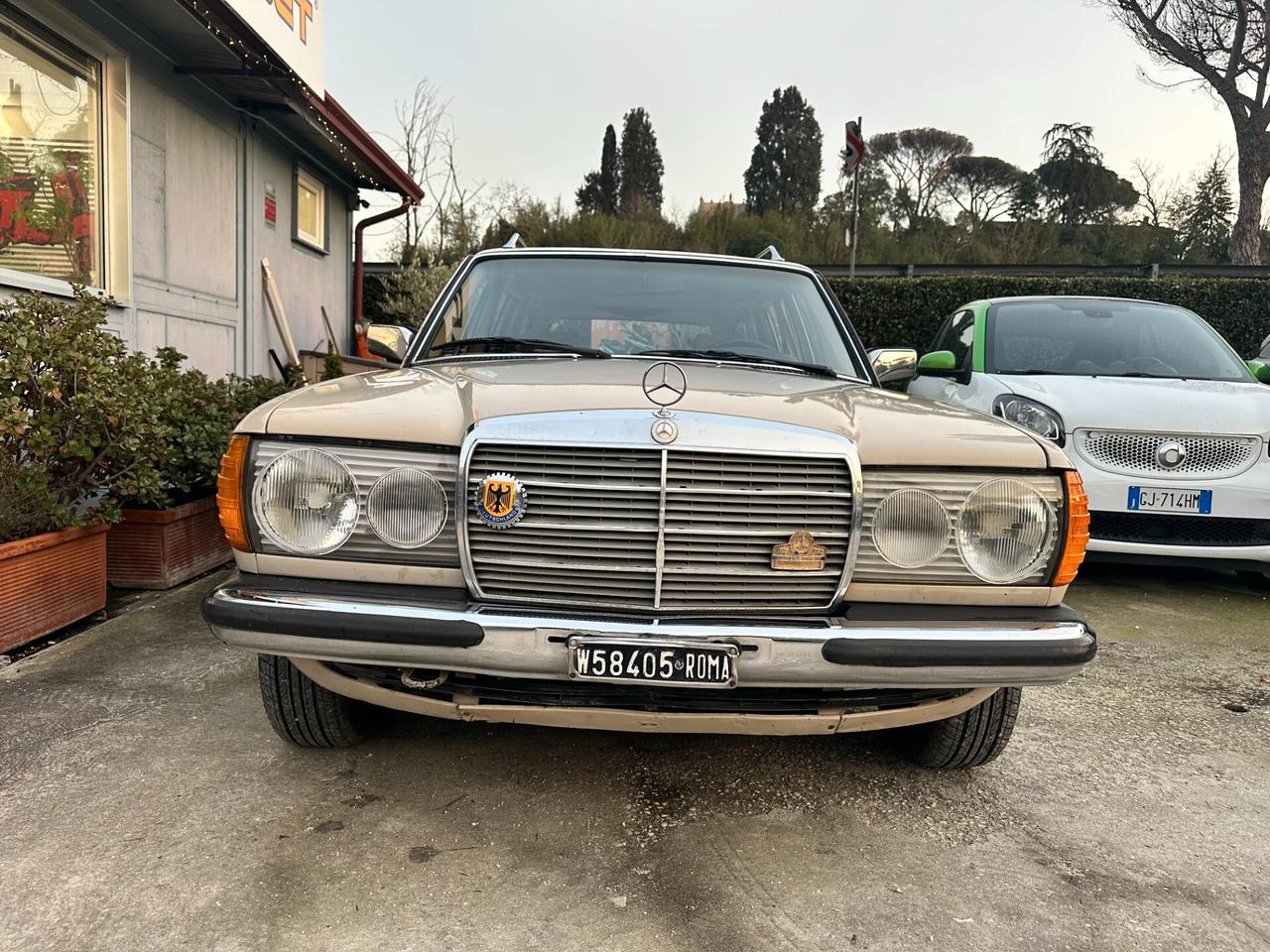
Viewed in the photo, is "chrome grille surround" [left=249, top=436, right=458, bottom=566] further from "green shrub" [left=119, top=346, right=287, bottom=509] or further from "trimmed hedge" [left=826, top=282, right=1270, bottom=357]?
"trimmed hedge" [left=826, top=282, right=1270, bottom=357]

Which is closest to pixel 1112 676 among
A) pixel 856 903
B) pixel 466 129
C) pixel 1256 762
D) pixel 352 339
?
pixel 1256 762

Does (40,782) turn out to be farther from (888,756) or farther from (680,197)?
(680,197)

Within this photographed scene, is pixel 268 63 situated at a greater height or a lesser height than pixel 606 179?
lesser

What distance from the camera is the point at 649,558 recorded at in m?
1.94

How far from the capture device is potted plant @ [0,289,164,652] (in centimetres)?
321

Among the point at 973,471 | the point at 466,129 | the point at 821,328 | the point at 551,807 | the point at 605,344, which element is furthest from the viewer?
the point at 466,129

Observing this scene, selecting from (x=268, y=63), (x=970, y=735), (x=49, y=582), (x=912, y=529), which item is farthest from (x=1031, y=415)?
(x=268, y=63)

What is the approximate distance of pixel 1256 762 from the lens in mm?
2646

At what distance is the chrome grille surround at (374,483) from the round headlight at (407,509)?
0.05ft

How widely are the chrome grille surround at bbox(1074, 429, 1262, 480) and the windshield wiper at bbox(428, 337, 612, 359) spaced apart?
2.88 meters

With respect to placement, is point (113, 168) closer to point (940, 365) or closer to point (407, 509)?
point (407, 509)

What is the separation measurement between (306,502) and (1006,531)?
65.6 inches

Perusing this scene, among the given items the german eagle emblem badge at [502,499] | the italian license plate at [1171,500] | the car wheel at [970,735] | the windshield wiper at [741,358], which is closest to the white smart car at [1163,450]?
the italian license plate at [1171,500]

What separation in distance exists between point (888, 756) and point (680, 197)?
21.8 meters
